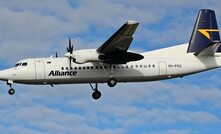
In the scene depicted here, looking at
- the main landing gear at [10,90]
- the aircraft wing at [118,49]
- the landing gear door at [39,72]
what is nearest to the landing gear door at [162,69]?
the aircraft wing at [118,49]

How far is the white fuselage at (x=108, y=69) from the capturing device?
32.6 meters

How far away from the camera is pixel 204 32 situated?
1483 inches

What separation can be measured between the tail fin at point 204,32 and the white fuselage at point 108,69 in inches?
76.2

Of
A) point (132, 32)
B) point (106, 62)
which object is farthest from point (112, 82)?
point (132, 32)

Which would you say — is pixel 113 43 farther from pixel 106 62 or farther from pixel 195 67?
pixel 195 67

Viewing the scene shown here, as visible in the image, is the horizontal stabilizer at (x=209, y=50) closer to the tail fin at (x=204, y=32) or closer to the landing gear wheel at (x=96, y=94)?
the tail fin at (x=204, y=32)

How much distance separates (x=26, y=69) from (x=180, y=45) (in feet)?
34.3

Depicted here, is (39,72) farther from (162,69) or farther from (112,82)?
(162,69)

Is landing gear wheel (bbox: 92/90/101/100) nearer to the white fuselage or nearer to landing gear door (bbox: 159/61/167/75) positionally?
the white fuselage

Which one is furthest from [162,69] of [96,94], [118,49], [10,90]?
[10,90]

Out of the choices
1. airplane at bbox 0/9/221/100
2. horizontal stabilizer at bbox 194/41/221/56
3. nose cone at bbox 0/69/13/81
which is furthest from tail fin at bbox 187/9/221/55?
nose cone at bbox 0/69/13/81

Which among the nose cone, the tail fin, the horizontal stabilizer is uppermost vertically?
the tail fin

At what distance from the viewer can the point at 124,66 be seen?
33.8 meters

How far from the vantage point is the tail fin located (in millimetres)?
37250
